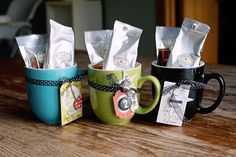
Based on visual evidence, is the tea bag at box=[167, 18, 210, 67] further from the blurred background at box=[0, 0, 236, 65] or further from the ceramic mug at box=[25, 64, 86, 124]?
→ the blurred background at box=[0, 0, 236, 65]

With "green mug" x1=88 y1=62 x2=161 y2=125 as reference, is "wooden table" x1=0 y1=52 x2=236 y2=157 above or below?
below

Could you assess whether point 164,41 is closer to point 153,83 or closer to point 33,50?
point 153,83

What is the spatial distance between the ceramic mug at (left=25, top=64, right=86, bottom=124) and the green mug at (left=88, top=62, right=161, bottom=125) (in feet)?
0.18

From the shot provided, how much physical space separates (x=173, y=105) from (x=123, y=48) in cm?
15

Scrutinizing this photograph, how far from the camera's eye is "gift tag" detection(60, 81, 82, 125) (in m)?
0.67

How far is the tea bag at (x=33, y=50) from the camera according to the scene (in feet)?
2.24

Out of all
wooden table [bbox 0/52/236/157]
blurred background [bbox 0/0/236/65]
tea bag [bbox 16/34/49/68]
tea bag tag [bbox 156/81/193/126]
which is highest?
blurred background [bbox 0/0/236/65]

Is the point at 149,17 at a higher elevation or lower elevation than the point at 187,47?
higher

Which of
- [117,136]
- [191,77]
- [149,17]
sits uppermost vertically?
[149,17]

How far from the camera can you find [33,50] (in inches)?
27.2

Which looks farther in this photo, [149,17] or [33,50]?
[149,17]

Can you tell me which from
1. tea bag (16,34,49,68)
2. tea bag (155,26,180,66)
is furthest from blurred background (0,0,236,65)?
tea bag (16,34,49,68)

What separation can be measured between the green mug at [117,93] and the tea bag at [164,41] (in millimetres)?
59

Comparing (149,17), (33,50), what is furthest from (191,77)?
(149,17)
